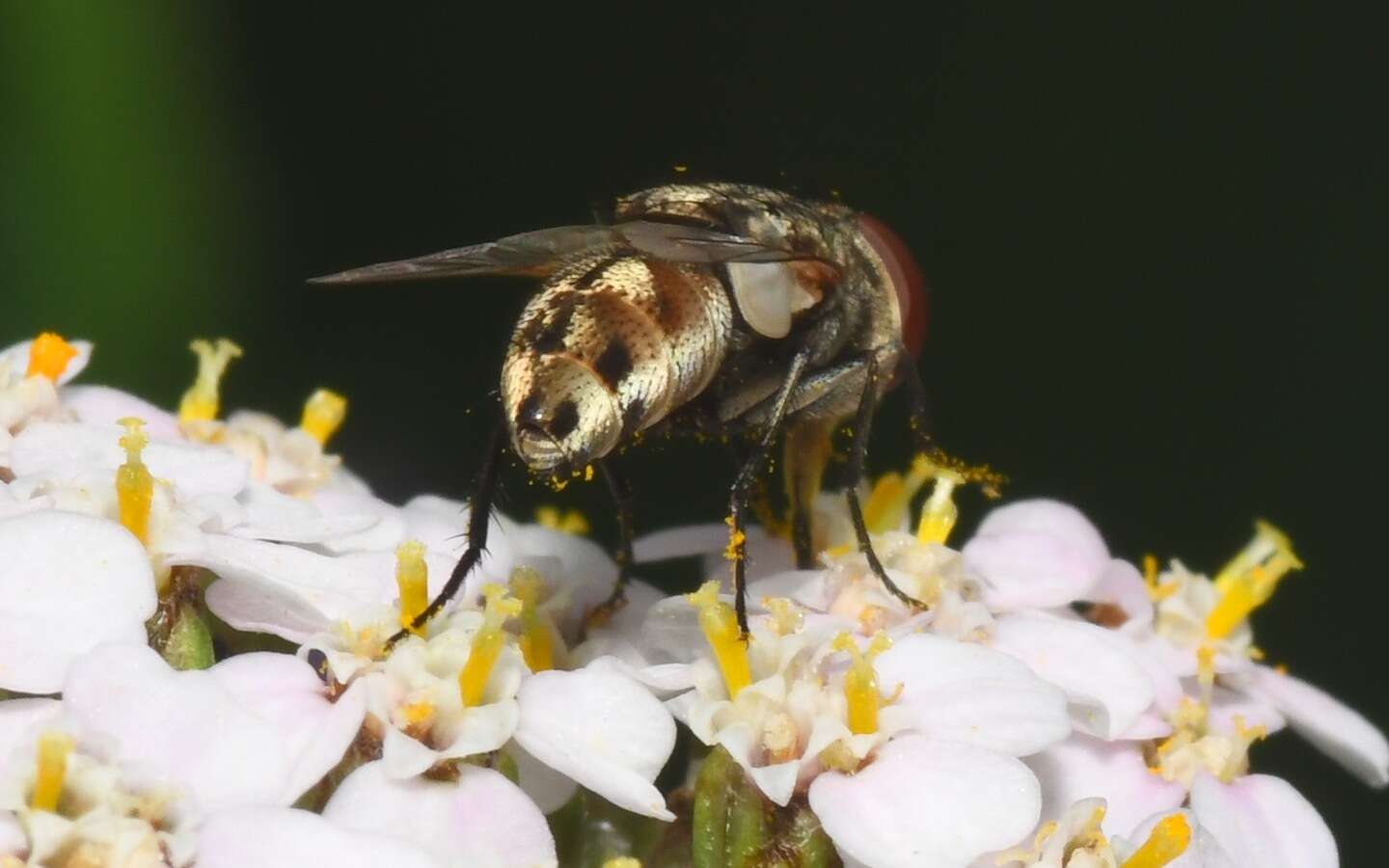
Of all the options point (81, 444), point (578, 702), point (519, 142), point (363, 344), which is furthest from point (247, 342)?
point (578, 702)

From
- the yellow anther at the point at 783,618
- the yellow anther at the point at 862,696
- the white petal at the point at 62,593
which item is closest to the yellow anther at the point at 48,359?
the white petal at the point at 62,593

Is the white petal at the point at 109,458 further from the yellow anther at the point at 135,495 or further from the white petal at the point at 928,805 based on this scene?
the white petal at the point at 928,805

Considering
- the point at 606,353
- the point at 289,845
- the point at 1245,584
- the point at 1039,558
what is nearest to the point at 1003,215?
the point at 1245,584

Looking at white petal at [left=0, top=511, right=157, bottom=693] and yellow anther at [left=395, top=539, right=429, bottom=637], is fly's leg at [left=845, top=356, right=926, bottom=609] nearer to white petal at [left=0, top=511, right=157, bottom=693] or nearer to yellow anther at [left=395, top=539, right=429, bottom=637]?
yellow anther at [left=395, top=539, right=429, bottom=637]

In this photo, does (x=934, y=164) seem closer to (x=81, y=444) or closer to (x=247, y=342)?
(x=247, y=342)

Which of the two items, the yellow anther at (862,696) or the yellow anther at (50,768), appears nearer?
the yellow anther at (50,768)

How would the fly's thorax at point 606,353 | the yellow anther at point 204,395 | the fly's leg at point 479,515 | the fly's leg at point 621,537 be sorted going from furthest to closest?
the yellow anther at point 204,395, the fly's leg at point 621,537, the fly's leg at point 479,515, the fly's thorax at point 606,353
